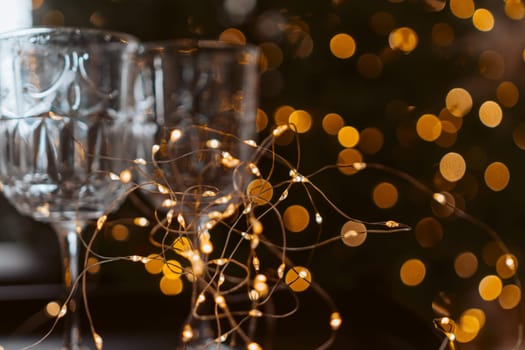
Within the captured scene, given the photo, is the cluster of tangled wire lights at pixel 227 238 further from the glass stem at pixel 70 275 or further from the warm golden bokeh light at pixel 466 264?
the warm golden bokeh light at pixel 466 264

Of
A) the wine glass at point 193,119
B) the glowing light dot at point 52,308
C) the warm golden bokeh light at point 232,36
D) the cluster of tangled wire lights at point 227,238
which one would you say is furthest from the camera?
the warm golden bokeh light at point 232,36

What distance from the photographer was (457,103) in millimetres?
1211

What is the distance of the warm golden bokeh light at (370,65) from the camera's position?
1.20 m

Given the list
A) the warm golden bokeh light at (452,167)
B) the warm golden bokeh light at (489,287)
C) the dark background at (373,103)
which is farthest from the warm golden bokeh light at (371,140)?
the warm golden bokeh light at (489,287)

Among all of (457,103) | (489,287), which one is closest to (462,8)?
(457,103)

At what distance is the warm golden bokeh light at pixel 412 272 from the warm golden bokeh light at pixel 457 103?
27 centimetres

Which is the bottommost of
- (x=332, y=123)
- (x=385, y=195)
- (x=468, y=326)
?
(x=468, y=326)

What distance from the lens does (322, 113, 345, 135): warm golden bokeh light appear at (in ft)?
3.92

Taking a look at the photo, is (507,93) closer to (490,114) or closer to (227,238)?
(490,114)

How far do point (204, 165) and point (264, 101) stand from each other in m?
0.60

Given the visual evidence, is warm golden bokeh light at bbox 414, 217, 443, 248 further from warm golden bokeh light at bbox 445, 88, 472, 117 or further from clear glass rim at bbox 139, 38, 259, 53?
clear glass rim at bbox 139, 38, 259, 53

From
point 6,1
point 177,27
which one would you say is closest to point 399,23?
point 177,27

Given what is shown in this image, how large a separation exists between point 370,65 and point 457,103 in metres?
0.16

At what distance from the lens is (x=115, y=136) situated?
612 millimetres
